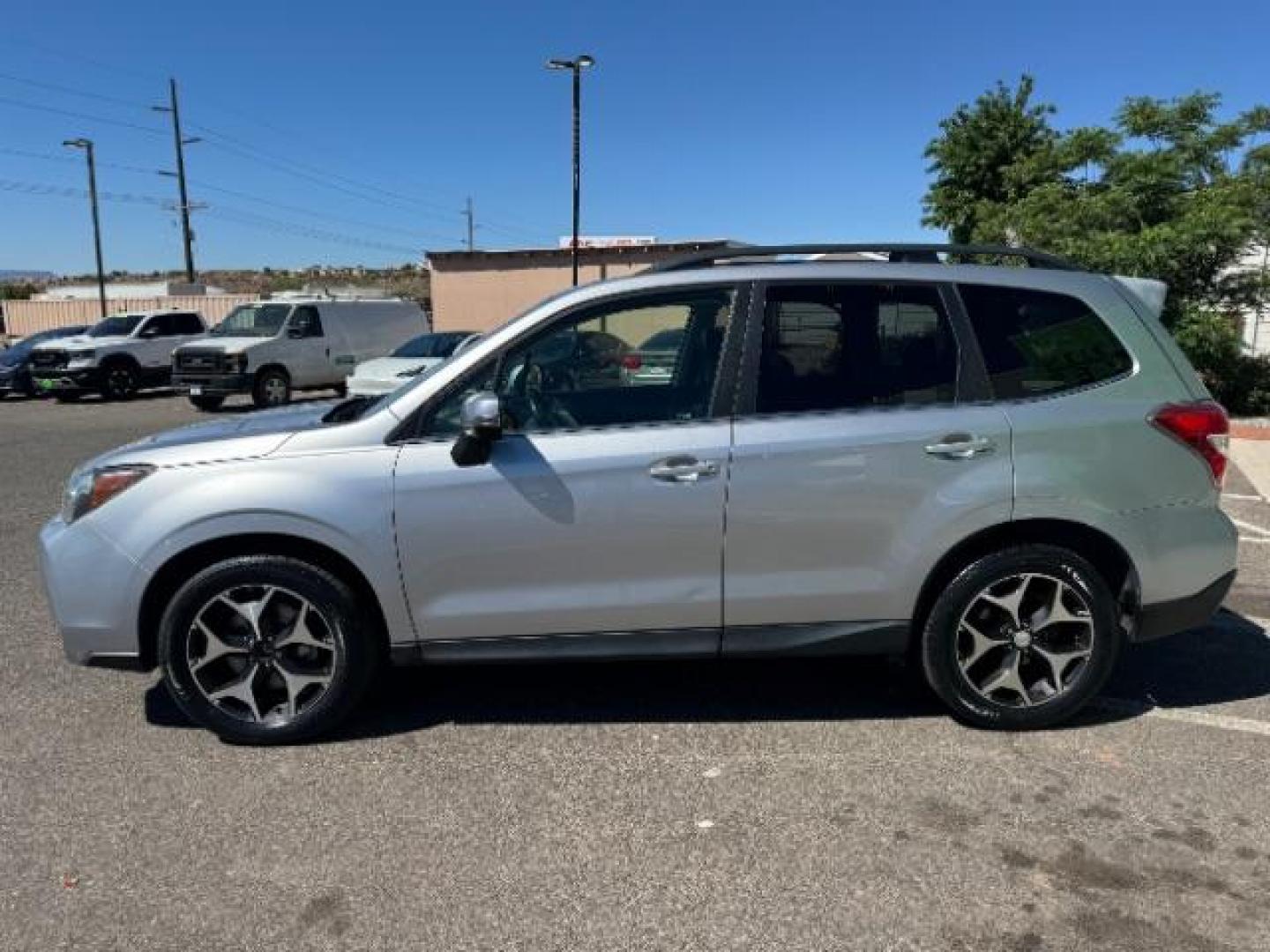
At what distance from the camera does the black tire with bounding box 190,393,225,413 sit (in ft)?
59.5

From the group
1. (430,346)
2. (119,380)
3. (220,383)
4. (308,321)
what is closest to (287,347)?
(308,321)

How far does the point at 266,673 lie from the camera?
3814 millimetres

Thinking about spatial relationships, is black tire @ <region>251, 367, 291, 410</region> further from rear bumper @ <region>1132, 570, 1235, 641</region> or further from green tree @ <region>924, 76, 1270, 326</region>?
rear bumper @ <region>1132, 570, 1235, 641</region>

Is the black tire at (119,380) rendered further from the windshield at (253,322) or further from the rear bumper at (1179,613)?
the rear bumper at (1179,613)

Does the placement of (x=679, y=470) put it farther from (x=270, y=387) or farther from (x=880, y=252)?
(x=270, y=387)

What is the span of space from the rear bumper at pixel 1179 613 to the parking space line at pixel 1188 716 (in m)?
0.38

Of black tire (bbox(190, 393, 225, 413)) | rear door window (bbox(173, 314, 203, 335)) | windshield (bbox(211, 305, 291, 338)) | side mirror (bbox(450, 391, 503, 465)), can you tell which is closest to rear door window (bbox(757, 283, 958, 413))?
side mirror (bbox(450, 391, 503, 465))

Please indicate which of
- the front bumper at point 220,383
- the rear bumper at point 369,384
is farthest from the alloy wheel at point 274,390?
the rear bumper at point 369,384

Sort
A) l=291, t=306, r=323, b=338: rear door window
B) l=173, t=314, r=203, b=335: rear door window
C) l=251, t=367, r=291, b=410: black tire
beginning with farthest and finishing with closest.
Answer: l=173, t=314, r=203, b=335: rear door window → l=291, t=306, r=323, b=338: rear door window → l=251, t=367, r=291, b=410: black tire

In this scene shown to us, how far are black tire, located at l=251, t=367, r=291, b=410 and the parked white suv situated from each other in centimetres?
513

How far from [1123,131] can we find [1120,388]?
1340 cm

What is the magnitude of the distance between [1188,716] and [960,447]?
158 centimetres

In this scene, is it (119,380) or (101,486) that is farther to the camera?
(119,380)

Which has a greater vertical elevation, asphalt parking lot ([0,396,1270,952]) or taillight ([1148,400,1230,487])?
taillight ([1148,400,1230,487])
